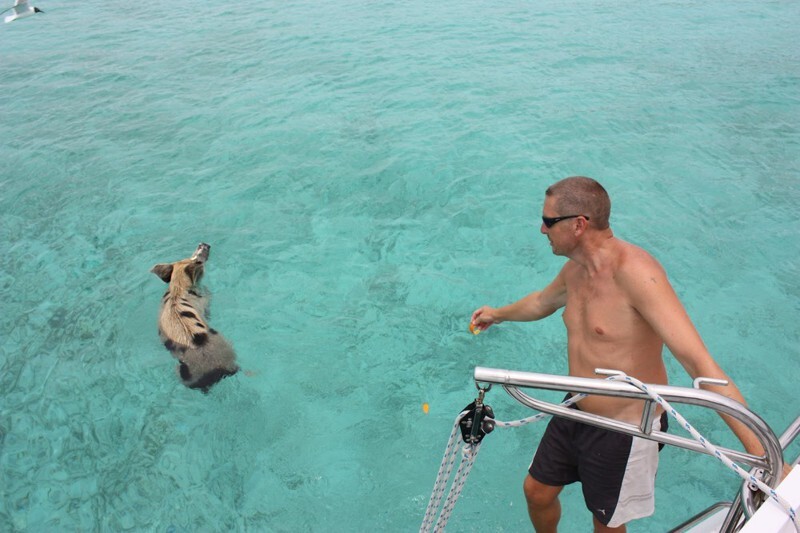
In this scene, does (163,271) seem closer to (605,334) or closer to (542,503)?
(542,503)

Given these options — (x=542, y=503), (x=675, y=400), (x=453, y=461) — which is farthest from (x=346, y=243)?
(x=675, y=400)

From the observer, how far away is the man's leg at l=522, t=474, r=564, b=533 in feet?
10.5

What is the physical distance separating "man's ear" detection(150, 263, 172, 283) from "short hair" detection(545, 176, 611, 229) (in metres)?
4.20

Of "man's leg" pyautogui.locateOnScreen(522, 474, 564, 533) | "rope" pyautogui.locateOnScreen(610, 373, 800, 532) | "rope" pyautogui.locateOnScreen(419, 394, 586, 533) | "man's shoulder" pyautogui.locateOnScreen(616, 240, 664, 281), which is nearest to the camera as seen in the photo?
"rope" pyautogui.locateOnScreen(610, 373, 800, 532)

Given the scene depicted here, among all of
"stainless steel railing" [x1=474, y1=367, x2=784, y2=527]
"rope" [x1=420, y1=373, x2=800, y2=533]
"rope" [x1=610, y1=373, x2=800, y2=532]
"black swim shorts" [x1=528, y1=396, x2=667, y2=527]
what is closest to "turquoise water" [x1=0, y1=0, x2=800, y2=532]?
"black swim shorts" [x1=528, y1=396, x2=667, y2=527]

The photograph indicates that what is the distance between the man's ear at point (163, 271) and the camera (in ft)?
18.4

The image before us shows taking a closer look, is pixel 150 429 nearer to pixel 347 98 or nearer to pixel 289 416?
pixel 289 416

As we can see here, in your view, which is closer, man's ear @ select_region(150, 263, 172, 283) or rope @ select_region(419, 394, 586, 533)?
rope @ select_region(419, 394, 586, 533)

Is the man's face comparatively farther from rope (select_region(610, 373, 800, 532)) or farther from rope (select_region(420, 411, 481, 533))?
rope (select_region(420, 411, 481, 533))

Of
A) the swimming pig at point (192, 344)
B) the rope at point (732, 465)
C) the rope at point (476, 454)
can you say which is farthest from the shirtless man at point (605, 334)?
the swimming pig at point (192, 344)

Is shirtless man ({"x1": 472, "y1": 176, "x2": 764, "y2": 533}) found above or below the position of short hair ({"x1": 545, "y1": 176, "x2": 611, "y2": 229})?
below

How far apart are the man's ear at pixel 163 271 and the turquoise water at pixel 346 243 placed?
573 millimetres

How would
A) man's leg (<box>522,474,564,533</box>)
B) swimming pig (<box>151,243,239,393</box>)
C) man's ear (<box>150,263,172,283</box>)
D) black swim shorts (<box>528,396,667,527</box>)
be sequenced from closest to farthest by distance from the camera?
black swim shorts (<box>528,396,667,527</box>)
man's leg (<box>522,474,564,533</box>)
swimming pig (<box>151,243,239,393</box>)
man's ear (<box>150,263,172,283</box>)

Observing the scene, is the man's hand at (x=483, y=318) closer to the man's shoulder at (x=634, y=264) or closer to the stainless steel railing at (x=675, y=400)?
the man's shoulder at (x=634, y=264)
